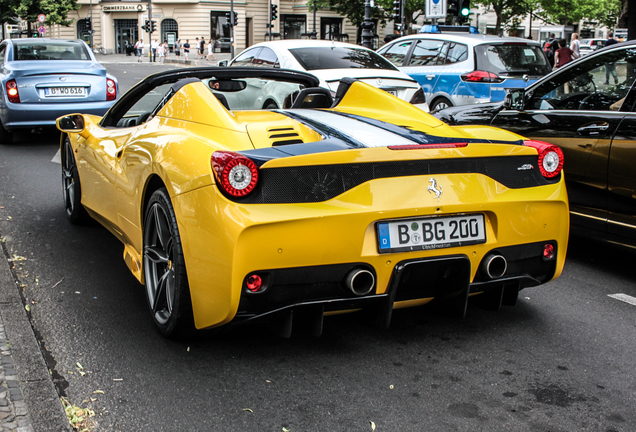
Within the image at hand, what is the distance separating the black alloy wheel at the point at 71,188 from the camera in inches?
216

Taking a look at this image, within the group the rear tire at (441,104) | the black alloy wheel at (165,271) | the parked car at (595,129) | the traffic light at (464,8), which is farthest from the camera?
the traffic light at (464,8)

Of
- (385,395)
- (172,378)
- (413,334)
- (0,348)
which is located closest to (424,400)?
(385,395)

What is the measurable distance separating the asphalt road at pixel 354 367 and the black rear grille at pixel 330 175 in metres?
0.81

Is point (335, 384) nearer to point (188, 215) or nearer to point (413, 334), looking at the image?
point (413, 334)

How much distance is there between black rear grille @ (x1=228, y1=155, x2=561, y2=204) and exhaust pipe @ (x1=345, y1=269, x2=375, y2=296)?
0.34m

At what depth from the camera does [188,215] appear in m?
3.04

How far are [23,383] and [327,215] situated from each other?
1.43 meters

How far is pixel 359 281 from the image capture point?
299 cm

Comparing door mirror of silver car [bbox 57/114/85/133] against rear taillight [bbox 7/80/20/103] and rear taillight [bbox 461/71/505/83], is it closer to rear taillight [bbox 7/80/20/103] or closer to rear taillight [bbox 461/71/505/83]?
rear taillight [bbox 7/80/20/103]

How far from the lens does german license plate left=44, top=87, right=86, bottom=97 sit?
10.1 meters

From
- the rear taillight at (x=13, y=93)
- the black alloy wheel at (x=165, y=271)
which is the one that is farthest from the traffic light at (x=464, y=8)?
the black alloy wheel at (x=165, y=271)

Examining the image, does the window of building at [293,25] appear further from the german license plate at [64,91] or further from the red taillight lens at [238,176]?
the red taillight lens at [238,176]

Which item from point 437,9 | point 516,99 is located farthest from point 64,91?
point 437,9

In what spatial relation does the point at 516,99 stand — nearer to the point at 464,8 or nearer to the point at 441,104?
Answer: the point at 441,104
